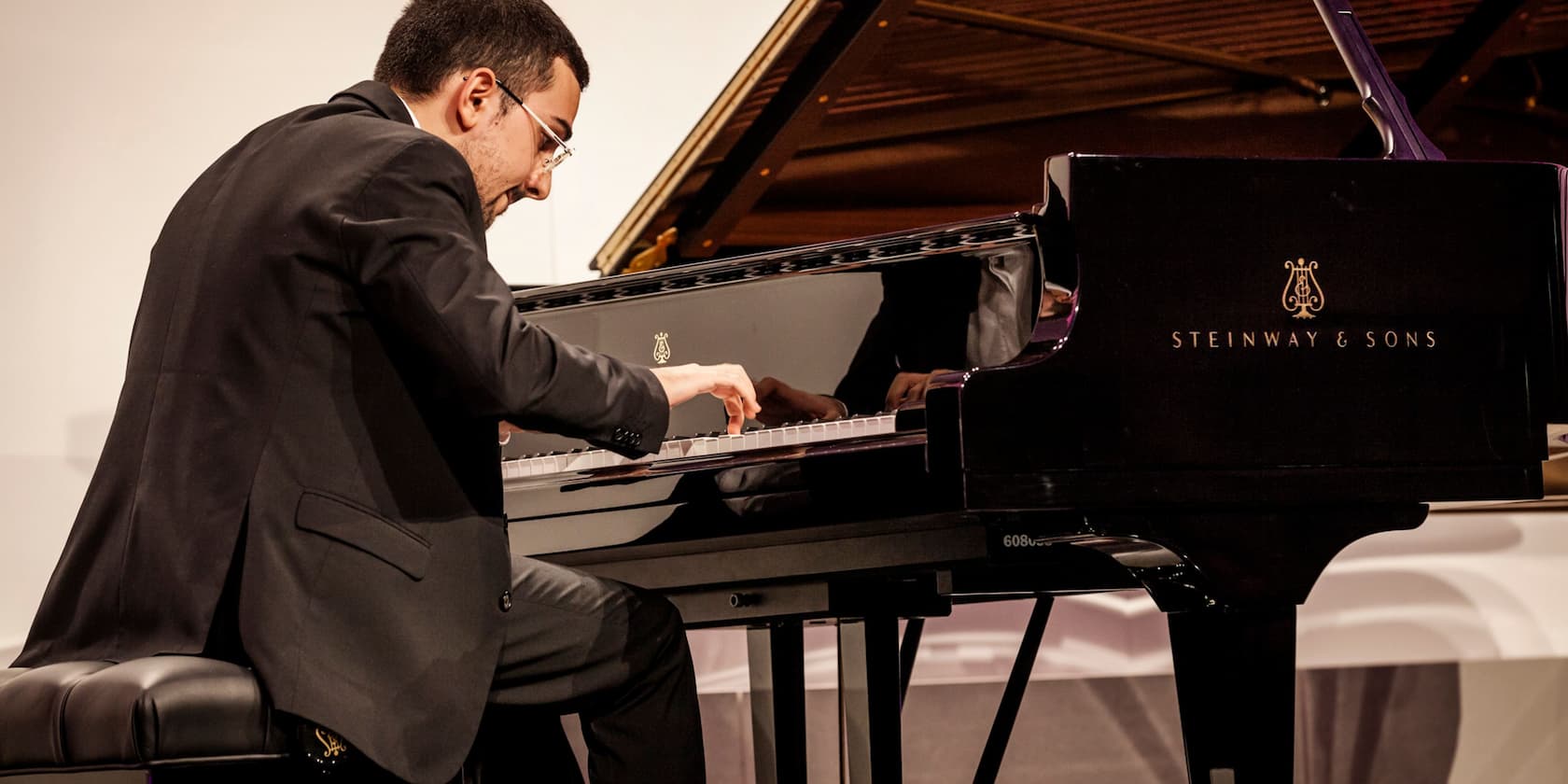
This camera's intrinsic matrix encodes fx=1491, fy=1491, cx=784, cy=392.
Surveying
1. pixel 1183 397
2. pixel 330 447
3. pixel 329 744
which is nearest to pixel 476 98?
pixel 330 447

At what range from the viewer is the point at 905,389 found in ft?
7.37

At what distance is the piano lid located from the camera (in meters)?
3.11

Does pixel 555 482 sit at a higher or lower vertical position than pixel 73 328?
lower

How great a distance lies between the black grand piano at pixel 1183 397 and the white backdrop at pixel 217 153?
160 cm

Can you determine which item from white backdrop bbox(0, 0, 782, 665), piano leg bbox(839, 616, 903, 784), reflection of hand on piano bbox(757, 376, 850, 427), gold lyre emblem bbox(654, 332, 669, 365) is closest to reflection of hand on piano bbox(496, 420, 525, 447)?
gold lyre emblem bbox(654, 332, 669, 365)

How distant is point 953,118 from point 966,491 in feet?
6.09

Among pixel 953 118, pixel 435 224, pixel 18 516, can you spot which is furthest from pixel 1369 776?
pixel 18 516

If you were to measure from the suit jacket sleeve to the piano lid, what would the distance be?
1292 millimetres

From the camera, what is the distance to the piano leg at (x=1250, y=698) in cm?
188

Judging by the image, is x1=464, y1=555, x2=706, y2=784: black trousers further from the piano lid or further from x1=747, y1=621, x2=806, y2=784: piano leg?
the piano lid

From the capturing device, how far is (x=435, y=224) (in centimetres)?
170

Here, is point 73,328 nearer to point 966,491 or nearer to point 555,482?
point 555,482

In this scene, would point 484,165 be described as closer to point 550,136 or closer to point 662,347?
point 550,136

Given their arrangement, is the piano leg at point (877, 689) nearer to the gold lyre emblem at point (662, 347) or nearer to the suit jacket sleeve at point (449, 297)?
the gold lyre emblem at point (662, 347)
